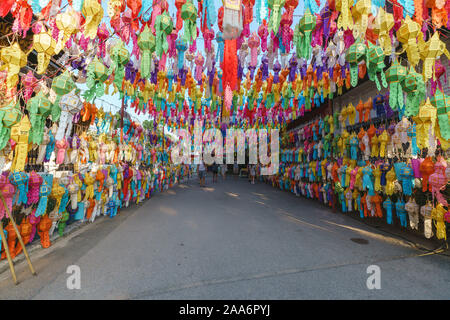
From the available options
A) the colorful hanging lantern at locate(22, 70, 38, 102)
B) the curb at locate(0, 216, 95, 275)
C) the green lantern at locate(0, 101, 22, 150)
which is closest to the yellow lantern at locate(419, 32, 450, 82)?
the green lantern at locate(0, 101, 22, 150)

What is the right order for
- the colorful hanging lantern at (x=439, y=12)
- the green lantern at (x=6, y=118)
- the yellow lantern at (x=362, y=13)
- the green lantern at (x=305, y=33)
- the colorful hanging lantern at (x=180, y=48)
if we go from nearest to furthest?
the green lantern at (x=6, y=118) < the yellow lantern at (x=362, y=13) < the colorful hanging lantern at (x=439, y=12) < the green lantern at (x=305, y=33) < the colorful hanging lantern at (x=180, y=48)

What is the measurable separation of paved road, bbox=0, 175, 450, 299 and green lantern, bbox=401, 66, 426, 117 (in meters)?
1.94

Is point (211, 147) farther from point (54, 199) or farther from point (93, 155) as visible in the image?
point (54, 199)

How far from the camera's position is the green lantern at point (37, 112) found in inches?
84.3

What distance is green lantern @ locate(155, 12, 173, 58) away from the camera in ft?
7.97

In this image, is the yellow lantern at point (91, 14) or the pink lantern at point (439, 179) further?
the pink lantern at point (439, 179)

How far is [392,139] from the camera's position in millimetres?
3654

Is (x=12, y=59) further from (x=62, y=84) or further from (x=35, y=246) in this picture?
(x=35, y=246)

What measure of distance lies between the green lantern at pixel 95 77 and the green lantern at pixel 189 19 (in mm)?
1036

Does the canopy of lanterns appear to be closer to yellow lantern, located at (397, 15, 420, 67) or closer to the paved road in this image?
yellow lantern, located at (397, 15, 420, 67)

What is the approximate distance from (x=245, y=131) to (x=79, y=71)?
1170cm

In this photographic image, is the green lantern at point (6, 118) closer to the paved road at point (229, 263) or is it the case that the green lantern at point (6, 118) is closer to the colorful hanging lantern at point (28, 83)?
the colorful hanging lantern at point (28, 83)

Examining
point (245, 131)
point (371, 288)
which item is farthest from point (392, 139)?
point (245, 131)

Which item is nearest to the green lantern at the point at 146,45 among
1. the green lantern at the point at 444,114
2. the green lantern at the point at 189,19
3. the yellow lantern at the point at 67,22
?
the green lantern at the point at 189,19
